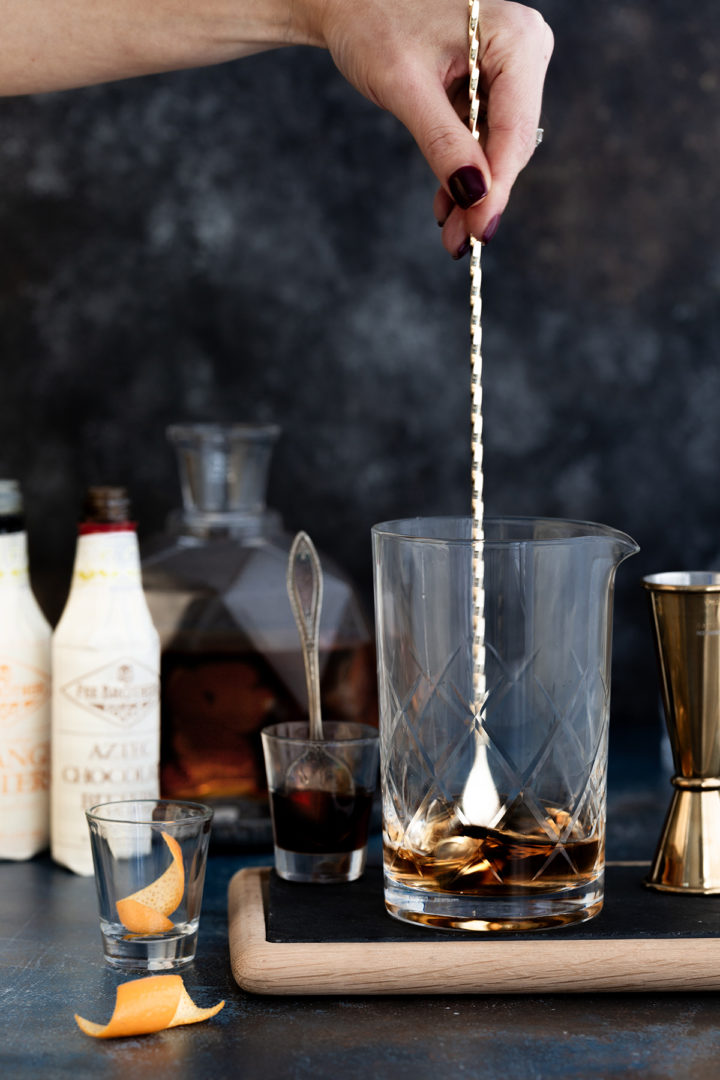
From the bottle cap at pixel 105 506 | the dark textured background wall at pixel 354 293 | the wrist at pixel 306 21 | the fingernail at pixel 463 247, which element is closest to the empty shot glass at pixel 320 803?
the bottle cap at pixel 105 506

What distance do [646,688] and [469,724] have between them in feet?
2.83

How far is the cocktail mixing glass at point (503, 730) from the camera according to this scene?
2.48 ft

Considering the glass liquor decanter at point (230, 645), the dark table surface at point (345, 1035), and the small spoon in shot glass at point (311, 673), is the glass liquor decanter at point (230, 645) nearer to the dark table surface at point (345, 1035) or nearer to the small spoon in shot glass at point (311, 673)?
the small spoon in shot glass at point (311, 673)

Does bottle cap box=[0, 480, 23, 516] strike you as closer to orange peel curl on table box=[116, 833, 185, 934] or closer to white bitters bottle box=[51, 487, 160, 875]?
white bitters bottle box=[51, 487, 160, 875]

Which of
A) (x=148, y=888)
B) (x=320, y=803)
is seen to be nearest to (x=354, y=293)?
(x=320, y=803)

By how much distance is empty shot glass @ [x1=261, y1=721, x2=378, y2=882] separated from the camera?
89cm

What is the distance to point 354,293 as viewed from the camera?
4.95ft

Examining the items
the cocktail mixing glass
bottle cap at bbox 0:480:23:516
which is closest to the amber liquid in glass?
the cocktail mixing glass

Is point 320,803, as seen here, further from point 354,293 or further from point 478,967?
point 354,293

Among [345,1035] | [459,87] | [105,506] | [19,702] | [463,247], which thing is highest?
[459,87]

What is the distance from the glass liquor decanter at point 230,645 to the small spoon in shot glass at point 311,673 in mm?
115

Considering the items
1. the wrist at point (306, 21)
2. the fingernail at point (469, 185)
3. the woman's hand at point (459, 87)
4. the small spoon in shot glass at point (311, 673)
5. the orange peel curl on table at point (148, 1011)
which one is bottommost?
the orange peel curl on table at point (148, 1011)

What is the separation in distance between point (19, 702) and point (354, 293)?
2.23 ft

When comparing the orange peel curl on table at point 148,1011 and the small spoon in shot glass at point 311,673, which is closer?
the orange peel curl on table at point 148,1011
